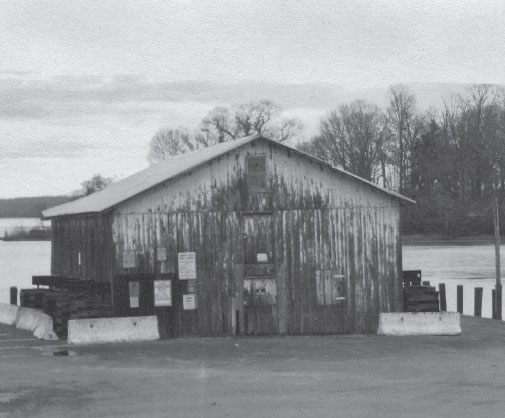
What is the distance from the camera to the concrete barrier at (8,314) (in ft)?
95.4

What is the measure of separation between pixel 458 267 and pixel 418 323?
4133cm

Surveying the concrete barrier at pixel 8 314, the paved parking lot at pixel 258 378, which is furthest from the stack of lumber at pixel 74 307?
the concrete barrier at pixel 8 314

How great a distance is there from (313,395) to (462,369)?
13.7 feet

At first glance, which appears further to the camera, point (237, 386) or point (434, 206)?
point (434, 206)

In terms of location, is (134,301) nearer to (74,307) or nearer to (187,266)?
(74,307)

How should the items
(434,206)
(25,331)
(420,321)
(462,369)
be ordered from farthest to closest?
(434,206) → (25,331) → (420,321) → (462,369)

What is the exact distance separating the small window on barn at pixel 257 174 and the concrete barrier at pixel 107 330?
428 cm

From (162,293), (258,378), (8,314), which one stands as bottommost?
(258,378)

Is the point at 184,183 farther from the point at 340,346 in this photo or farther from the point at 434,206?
the point at 434,206

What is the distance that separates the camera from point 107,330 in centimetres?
2302

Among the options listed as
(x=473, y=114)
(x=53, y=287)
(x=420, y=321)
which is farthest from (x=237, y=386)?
(x=473, y=114)

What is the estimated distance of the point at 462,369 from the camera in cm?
1862

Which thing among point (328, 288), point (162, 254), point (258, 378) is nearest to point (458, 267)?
point (328, 288)

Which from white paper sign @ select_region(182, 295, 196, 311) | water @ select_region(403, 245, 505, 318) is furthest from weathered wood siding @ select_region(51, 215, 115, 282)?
water @ select_region(403, 245, 505, 318)
